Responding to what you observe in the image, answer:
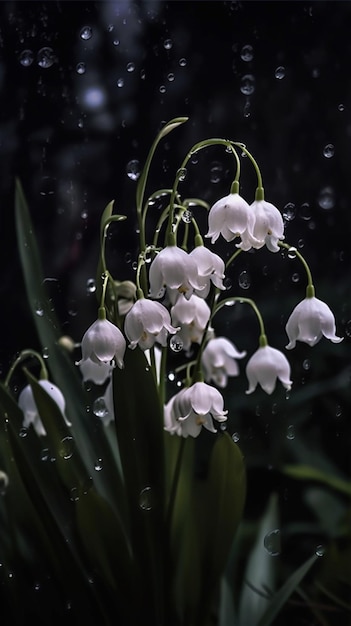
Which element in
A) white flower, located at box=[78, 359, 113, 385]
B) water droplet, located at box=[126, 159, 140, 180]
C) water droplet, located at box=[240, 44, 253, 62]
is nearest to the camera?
white flower, located at box=[78, 359, 113, 385]

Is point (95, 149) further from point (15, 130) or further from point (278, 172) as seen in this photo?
point (278, 172)

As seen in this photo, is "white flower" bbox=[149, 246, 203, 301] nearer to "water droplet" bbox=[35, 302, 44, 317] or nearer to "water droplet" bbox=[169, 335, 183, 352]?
"water droplet" bbox=[169, 335, 183, 352]

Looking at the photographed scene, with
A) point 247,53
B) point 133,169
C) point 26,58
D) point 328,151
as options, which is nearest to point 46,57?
point 26,58

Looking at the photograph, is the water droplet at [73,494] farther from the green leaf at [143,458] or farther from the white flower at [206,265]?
the white flower at [206,265]

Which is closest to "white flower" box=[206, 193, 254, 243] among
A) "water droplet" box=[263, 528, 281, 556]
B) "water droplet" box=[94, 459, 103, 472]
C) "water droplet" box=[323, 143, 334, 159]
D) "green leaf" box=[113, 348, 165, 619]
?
"green leaf" box=[113, 348, 165, 619]

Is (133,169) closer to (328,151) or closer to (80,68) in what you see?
(80,68)

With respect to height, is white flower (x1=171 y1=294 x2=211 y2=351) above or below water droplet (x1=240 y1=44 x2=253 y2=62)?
below

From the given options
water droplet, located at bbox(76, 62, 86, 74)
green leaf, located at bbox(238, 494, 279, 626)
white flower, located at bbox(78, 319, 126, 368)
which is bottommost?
green leaf, located at bbox(238, 494, 279, 626)
